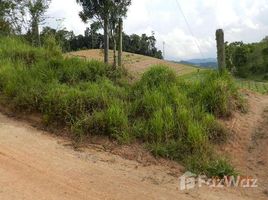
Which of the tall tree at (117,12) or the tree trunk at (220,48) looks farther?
the tall tree at (117,12)

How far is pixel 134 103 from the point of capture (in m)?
6.55

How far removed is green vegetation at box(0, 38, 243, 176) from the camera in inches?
220

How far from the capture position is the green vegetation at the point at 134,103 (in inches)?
220

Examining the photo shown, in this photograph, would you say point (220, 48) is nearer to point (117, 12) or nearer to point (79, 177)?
point (117, 12)

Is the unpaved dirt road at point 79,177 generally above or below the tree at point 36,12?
below

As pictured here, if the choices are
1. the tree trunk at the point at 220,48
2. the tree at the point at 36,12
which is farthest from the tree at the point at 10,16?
the tree trunk at the point at 220,48

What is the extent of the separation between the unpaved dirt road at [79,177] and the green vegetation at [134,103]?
0.44 meters

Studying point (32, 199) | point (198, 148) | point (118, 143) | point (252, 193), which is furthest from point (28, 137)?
point (252, 193)

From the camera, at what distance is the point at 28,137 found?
19.6 feet

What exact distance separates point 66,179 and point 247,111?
3888 millimetres

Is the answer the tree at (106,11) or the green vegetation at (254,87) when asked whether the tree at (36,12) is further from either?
the green vegetation at (254,87)

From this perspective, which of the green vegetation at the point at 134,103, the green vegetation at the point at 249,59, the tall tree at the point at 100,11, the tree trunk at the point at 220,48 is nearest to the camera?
the green vegetation at the point at 134,103

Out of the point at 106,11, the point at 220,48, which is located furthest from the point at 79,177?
the point at 106,11

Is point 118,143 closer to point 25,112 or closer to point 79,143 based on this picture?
point 79,143
